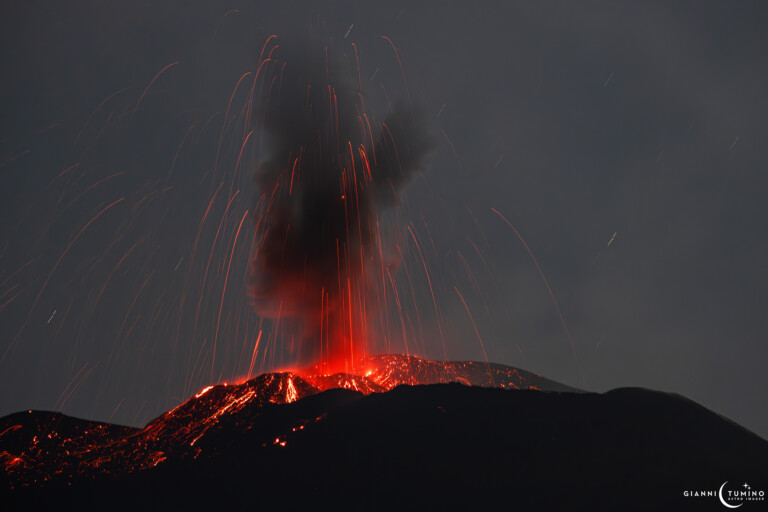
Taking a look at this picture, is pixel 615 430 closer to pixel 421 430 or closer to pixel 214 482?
pixel 421 430

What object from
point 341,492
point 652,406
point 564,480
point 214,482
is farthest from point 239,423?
point 652,406

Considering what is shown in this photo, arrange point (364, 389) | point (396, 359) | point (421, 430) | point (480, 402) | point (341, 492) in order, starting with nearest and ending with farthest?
1. point (341, 492)
2. point (421, 430)
3. point (480, 402)
4. point (364, 389)
5. point (396, 359)

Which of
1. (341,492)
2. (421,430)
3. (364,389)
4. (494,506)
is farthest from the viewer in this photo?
(364,389)

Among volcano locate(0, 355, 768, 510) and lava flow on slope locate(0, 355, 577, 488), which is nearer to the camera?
volcano locate(0, 355, 768, 510)

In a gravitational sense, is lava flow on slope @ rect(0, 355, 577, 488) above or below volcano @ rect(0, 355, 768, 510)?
above

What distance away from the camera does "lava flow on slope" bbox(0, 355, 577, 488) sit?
180 feet

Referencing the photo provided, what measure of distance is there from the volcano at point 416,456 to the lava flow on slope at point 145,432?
0.34m

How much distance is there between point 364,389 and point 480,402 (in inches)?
897

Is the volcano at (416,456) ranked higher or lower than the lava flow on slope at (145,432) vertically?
lower

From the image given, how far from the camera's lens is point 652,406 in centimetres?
5266

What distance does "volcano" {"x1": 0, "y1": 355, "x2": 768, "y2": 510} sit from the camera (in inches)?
1646

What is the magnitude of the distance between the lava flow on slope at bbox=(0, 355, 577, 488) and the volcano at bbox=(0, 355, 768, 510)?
34cm

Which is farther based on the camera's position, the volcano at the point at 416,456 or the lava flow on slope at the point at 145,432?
the lava flow on slope at the point at 145,432

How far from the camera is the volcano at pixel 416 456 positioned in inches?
1646
